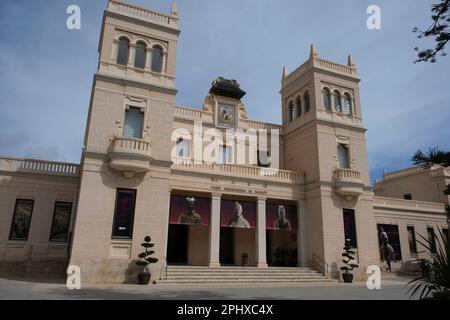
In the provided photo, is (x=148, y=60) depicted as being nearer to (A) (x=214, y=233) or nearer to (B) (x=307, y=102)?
(A) (x=214, y=233)

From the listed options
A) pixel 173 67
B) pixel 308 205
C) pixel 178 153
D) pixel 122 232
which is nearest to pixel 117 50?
pixel 173 67

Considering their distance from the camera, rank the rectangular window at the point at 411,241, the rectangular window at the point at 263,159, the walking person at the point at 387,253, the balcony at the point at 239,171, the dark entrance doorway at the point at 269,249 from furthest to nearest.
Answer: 1. the rectangular window at the point at 411,241
2. the walking person at the point at 387,253
3. the rectangular window at the point at 263,159
4. the dark entrance doorway at the point at 269,249
5. the balcony at the point at 239,171

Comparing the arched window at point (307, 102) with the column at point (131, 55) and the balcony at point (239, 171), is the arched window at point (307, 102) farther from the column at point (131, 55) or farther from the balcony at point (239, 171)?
the column at point (131, 55)

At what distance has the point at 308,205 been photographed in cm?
2403

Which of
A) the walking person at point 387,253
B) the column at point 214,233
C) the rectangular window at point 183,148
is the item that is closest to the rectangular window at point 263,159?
the rectangular window at point 183,148

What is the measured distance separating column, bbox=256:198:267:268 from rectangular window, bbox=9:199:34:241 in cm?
1452

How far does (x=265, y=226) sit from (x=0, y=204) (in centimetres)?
1683

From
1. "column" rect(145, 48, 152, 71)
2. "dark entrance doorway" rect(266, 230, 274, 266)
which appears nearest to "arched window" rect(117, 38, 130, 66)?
"column" rect(145, 48, 152, 71)

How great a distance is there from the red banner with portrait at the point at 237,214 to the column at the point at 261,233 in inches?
15.5

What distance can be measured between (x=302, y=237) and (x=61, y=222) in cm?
1623

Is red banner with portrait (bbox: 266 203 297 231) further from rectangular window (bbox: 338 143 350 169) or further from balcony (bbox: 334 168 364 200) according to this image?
rectangular window (bbox: 338 143 350 169)

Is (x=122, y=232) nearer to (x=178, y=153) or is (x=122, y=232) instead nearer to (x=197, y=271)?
(x=197, y=271)

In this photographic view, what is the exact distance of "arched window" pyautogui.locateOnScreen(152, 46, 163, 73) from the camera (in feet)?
69.2

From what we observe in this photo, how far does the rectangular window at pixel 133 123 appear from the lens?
19436mm
